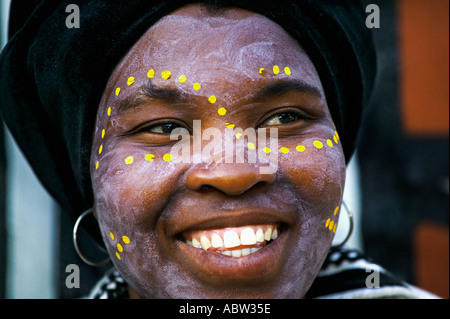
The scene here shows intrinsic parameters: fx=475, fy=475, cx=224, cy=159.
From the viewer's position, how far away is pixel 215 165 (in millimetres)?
1453

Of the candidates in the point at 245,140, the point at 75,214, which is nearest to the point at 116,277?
the point at 75,214

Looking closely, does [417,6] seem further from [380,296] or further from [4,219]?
[4,219]

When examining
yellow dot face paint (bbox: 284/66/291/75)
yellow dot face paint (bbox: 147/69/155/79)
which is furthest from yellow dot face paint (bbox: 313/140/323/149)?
yellow dot face paint (bbox: 147/69/155/79)

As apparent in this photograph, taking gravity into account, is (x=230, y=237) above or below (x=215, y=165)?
below

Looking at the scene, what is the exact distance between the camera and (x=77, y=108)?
70.9 inches

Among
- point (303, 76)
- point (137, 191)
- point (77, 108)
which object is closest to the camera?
point (137, 191)

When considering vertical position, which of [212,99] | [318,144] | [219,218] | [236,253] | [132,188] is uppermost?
[212,99]

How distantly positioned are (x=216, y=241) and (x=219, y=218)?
84 mm

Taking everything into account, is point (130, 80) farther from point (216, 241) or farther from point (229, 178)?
point (216, 241)

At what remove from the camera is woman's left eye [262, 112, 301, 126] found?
165 cm

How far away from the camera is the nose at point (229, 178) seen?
4.68 ft

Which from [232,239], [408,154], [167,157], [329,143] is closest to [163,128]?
[167,157]

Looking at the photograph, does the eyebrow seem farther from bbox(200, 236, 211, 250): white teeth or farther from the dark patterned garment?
the dark patterned garment
